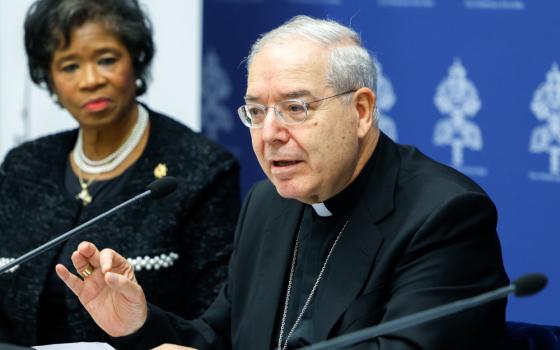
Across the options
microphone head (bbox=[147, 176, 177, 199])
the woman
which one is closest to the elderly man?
microphone head (bbox=[147, 176, 177, 199])

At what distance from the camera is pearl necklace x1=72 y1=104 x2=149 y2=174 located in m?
3.35

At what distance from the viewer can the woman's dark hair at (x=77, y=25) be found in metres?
3.34

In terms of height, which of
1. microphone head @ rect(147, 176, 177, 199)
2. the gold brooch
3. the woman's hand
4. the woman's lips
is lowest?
the woman's hand

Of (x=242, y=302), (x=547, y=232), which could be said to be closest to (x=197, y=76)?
(x=547, y=232)

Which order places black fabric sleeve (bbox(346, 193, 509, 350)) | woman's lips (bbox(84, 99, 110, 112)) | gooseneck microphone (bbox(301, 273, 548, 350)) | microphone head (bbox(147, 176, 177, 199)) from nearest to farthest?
gooseneck microphone (bbox(301, 273, 548, 350)) < black fabric sleeve (bbox(346, 193, 509, 350)) < microphone head (bbox(147, 176, 177, 199)) < woman's lips (bbox(84, 99, 110, 112))

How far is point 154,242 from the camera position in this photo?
3135 millimetres

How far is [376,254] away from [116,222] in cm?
118

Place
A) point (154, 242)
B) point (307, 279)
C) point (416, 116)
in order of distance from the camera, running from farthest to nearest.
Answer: point (416, 116) → point (154, 242) → point (307, 279)

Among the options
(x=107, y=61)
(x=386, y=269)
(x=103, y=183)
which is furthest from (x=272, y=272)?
(x=107, y=61)

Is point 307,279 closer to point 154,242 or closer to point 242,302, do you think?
point 242,302

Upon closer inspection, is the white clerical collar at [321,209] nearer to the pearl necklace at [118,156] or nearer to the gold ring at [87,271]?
the gold ring at [87,271]

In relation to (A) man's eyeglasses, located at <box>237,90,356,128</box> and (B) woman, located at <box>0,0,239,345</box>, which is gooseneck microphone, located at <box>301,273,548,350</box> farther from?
(B) woman, located at <box>0,0,239,345</box>

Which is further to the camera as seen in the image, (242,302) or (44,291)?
(44,291)

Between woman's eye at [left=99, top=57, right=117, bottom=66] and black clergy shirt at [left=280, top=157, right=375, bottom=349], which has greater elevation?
woman's eye at [left=99, top=57, right=117, bottom=66]
